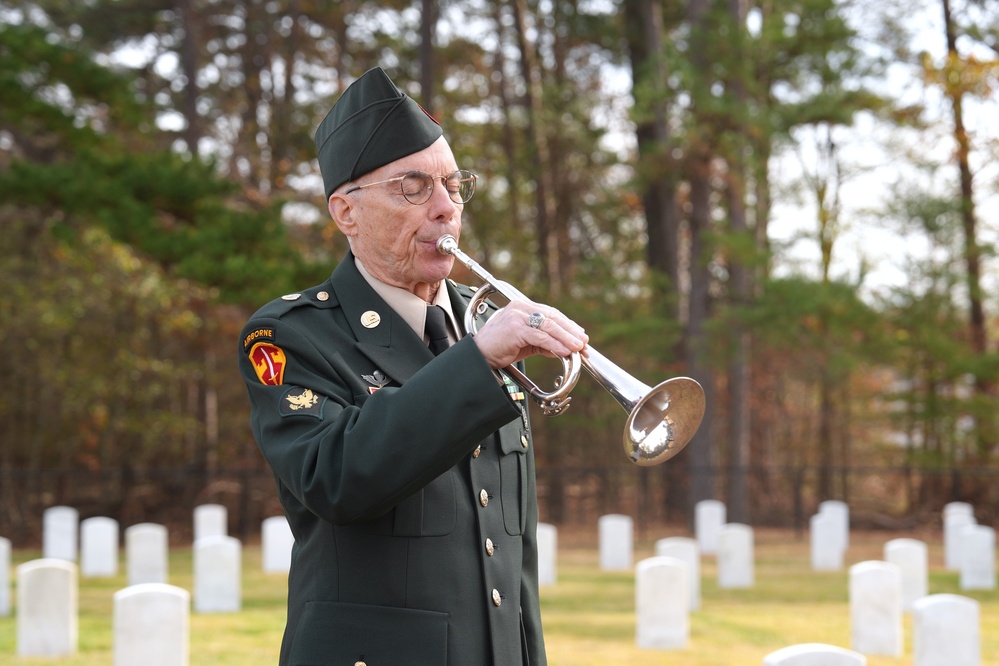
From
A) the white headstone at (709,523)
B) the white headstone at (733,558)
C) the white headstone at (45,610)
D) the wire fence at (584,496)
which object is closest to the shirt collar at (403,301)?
the white headstone at (45,610)

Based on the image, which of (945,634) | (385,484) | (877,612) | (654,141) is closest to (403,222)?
(385,484)

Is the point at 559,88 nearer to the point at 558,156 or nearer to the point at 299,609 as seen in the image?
the point at 558,156

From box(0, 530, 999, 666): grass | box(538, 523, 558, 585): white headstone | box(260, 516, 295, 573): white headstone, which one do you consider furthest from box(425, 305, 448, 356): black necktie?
box(260, 516, 295, 573): white headstone

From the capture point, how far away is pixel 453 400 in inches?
84.0

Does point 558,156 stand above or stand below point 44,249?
above

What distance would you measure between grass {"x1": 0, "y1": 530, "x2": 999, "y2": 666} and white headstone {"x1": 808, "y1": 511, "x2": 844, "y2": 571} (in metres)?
0.21

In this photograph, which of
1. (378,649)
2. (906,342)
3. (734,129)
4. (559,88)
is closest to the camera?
(378,649)

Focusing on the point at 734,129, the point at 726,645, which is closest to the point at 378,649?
the point at 726,645

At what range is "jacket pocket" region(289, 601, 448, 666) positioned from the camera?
2311mm

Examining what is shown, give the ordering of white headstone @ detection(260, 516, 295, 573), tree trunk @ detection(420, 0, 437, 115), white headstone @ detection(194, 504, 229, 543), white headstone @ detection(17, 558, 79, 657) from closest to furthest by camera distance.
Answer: white headstone @ detection(17, 558, 79, 657) < white headstone @ detection(260, 516, 295, 573) < white headstone @ detection(194, 504, 229, 543) < tree trunk @ detection(420, 0, 437, 115)

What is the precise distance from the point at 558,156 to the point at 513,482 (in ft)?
79.0

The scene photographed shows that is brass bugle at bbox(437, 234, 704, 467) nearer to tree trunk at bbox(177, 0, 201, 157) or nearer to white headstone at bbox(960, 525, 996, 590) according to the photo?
white headstone at bbox(960, 525, 996, 590)

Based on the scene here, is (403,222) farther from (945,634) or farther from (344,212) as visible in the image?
(945,634)

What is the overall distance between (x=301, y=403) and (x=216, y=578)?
9.18 m
